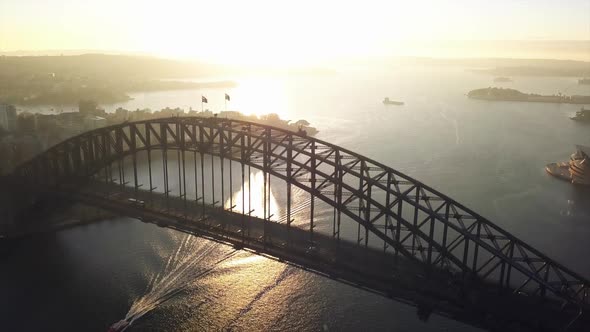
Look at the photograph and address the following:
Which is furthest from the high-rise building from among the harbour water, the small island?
the small island

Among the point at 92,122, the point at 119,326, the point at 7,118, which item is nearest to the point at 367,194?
the point at 119,326

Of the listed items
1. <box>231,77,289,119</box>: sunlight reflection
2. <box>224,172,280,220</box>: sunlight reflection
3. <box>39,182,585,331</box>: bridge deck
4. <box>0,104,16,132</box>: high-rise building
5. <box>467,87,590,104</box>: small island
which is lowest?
<box>231,77,289,119</box>: sunlight reflection

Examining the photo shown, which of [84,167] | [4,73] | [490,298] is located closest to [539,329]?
[490,298]

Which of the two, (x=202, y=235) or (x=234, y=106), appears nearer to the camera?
(x=202, y=235)

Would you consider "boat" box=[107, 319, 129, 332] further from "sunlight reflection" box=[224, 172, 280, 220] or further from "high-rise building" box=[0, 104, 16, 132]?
"high-rise building" box=[0, 104, 16, 132]

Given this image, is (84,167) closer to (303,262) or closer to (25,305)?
(25,305)

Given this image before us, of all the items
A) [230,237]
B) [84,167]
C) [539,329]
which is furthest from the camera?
[84,167]
